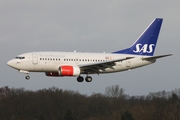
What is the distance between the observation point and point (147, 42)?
256 ft

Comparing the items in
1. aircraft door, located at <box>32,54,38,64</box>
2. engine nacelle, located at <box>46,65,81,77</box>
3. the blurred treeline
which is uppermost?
aircraft door, located at <box>32,54,38,64</box>

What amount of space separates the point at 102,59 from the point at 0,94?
6284 cm

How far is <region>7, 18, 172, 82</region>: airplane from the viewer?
2756 inches

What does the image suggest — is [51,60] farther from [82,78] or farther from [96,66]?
[82,78]

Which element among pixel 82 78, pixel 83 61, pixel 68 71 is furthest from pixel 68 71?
pixel 82 78

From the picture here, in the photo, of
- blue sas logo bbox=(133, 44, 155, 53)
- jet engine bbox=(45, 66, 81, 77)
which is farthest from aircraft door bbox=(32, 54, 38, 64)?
blue sas logo bbox=(133, 44, 155, 53)

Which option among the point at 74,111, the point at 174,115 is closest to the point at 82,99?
the point at 74,111

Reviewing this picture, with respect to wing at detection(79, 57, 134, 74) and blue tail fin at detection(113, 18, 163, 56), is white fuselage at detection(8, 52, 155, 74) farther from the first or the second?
blue tail fin at detection(113, 18, 163, 56)

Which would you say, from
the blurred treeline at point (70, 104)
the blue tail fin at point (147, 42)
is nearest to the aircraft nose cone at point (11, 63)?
the blue tail fin at point (147, 42)

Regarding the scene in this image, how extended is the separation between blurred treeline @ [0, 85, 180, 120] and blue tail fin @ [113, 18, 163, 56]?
3244 cm

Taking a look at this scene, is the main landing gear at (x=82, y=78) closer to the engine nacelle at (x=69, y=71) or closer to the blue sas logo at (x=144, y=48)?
the engine nacelle at (x=69, y=71)

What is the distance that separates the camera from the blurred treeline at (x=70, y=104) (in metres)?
113

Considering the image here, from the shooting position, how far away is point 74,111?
121688 mm

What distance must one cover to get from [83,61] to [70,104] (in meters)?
51.4
